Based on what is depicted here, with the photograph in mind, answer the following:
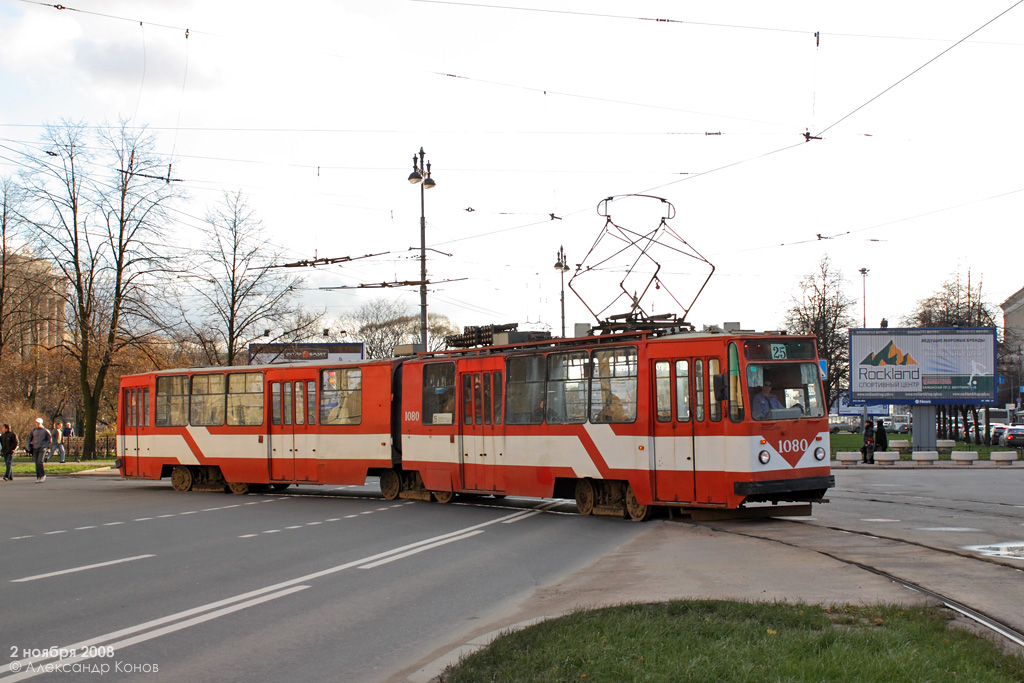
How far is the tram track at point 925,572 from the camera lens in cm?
716

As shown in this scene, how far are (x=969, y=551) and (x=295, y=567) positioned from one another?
8.04 meters

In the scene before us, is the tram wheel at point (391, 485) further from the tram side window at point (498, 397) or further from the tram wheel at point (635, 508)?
the tram wheel at point (635, 508)

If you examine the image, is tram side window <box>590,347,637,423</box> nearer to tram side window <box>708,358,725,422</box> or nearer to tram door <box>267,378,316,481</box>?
tram side window <box>708,358,725,422</box>

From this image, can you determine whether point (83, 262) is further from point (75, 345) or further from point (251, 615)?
point (251, 615)

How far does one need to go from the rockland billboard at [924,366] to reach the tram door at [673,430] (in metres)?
26.1

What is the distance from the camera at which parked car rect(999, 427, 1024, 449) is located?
48.7m

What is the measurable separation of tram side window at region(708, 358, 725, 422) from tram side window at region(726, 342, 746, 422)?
18cm

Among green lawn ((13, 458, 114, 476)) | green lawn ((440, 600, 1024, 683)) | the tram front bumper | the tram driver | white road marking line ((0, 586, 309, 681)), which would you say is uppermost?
the tram driver

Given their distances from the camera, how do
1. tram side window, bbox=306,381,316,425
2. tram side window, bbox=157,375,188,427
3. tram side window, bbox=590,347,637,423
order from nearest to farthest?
tram side window, bbox=590,347,637,423 < tram side window, bbox=306,381,316,425 < tram side window, bbox=157,375,188,427

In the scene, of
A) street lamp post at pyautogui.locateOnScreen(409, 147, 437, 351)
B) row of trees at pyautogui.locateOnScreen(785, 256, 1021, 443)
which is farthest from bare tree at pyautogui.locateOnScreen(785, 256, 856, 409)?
street lamp post at pyautogui.locateOnScreen(409, 147, 437, 351)

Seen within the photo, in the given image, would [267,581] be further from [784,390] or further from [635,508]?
[784,390]

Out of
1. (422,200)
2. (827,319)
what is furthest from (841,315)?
(422,200)

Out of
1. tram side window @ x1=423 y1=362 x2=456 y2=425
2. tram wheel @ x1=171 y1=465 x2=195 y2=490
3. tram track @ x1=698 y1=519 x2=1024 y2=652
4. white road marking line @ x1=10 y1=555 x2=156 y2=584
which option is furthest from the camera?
tram wheel @ x1=171 y1=465 x2=195 y2=490

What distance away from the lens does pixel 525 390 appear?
1752 centimetres
